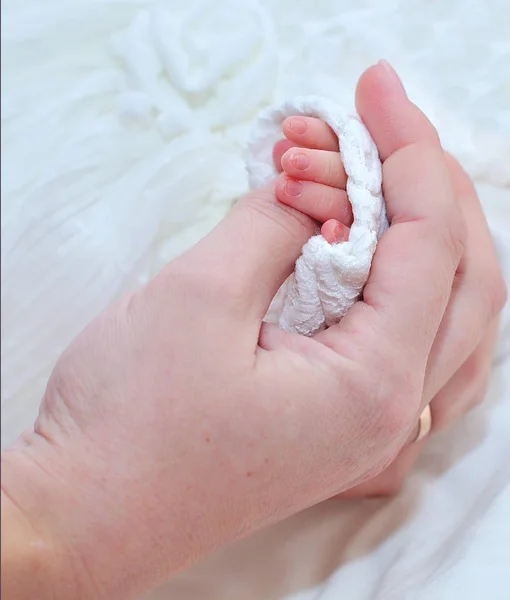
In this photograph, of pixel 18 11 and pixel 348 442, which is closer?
pixel 348 442

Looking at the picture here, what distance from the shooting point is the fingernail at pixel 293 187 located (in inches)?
18.7

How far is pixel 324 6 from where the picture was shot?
0.69 metres

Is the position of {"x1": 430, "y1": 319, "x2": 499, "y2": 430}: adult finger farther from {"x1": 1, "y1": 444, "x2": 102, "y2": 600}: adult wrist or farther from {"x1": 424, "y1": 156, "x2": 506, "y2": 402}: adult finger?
{"x1": 1, "y1": 444, "x2": 102, "y2": 600}: adult wrist

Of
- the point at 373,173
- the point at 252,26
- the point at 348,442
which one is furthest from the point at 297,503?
the point at 252,26

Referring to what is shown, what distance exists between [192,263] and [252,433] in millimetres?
97

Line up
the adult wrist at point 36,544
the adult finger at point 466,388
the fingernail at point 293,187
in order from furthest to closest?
the adult finger at point 466,388
the fingernail at point 293,187
the adult wrist at point 36,544

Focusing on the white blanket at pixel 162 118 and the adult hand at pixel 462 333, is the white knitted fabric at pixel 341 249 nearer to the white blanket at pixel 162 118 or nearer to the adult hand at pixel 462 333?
the adult hand at pixel 462 333

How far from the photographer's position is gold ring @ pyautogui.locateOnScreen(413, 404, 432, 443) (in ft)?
1.84

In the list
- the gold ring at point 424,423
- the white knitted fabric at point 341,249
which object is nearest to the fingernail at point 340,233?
the white knitted fabric at point 341,249

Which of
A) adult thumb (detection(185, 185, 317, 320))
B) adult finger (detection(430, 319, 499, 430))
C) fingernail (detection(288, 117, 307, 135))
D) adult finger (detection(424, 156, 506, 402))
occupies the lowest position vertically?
adult finger (detection(430, 319, 499, 430))

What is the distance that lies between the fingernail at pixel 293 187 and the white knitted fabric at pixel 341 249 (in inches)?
1.2

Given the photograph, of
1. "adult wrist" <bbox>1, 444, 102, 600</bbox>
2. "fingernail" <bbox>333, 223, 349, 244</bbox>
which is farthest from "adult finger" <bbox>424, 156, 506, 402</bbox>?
"adult wrist" <bbox>1, 444, 102, 600</bbox>

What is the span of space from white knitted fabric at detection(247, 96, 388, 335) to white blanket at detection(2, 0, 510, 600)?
15 centimetres

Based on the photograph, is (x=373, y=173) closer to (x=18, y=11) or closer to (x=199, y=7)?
(x=199, y=7)
